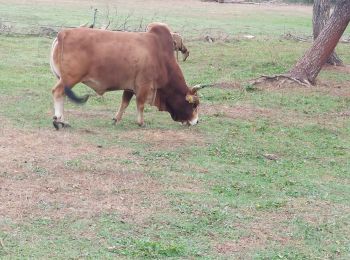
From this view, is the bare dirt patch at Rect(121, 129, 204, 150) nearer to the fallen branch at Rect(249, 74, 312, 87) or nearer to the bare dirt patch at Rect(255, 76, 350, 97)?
the bare dirt patch at Rect(255, 76, 350, 97)

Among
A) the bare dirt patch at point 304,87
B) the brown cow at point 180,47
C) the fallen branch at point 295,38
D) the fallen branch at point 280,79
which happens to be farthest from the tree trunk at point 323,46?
the fallen branch at point 295,38

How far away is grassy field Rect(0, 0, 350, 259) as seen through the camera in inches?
246

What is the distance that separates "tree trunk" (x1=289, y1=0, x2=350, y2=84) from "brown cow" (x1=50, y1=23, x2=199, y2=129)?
487 cm

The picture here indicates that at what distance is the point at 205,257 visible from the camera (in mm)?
5941

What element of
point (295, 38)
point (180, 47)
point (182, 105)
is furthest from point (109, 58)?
point (295, 38)

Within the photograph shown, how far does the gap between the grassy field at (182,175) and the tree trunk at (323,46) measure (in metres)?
0.53

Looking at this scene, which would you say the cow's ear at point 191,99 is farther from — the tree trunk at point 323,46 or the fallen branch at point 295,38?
the fallen branch at point 295,38

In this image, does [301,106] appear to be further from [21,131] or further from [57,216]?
[57,216]

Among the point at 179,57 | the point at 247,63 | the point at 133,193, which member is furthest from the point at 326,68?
the point at 133,193

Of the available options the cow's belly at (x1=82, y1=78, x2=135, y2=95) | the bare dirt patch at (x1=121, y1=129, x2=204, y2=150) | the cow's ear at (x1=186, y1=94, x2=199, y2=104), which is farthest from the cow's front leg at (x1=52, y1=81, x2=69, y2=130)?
the cow's ear at (x1=186, y1=94, x2=199, y2=104)

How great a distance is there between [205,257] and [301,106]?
802 centimetres

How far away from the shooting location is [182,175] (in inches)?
330

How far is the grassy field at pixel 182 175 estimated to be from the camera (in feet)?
20.5

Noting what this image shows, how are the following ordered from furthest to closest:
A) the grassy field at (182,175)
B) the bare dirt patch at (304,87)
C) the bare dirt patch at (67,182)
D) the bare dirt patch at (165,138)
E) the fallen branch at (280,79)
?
the fallen branch at (280,79)
the bare dirt patch at (304,87)
the bare dirt patch at (165,138)
the bare dirt patch at (67,182)
the grassy field at (182,175)
